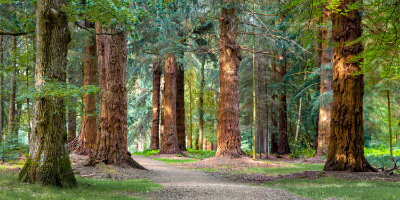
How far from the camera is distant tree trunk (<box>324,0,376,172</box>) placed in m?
8.30

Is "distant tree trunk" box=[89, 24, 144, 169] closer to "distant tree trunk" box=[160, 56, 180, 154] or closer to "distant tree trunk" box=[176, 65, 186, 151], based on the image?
"distant tree trunk" box=[160, 56, 180, 154]

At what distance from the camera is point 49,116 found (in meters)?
5.38

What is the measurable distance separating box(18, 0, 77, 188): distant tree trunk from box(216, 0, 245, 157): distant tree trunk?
8.19 meters

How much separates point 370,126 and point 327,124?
6.87 m

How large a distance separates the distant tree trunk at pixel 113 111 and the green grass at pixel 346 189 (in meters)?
5.18

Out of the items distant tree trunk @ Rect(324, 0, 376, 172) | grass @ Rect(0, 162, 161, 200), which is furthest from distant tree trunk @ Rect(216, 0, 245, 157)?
grass @ Rect(0, 162, 161, 200)

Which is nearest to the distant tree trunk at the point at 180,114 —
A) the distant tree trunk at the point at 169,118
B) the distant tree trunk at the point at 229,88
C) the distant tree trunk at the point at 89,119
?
the distant tree trunk at the point at 169,118

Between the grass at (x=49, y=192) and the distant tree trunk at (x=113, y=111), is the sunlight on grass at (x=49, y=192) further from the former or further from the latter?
the distant tree trunk at (x=113, y=111)

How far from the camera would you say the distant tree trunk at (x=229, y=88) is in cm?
1290

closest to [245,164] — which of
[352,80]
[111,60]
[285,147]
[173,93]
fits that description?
[352,80]

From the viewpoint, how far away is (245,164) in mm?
11938

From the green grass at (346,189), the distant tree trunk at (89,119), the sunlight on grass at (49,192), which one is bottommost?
the green grass at (346,189)

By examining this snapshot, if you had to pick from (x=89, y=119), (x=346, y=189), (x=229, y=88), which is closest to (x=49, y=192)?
(x=346, y=189)

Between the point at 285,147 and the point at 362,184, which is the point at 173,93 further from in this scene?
the point at 362,184
